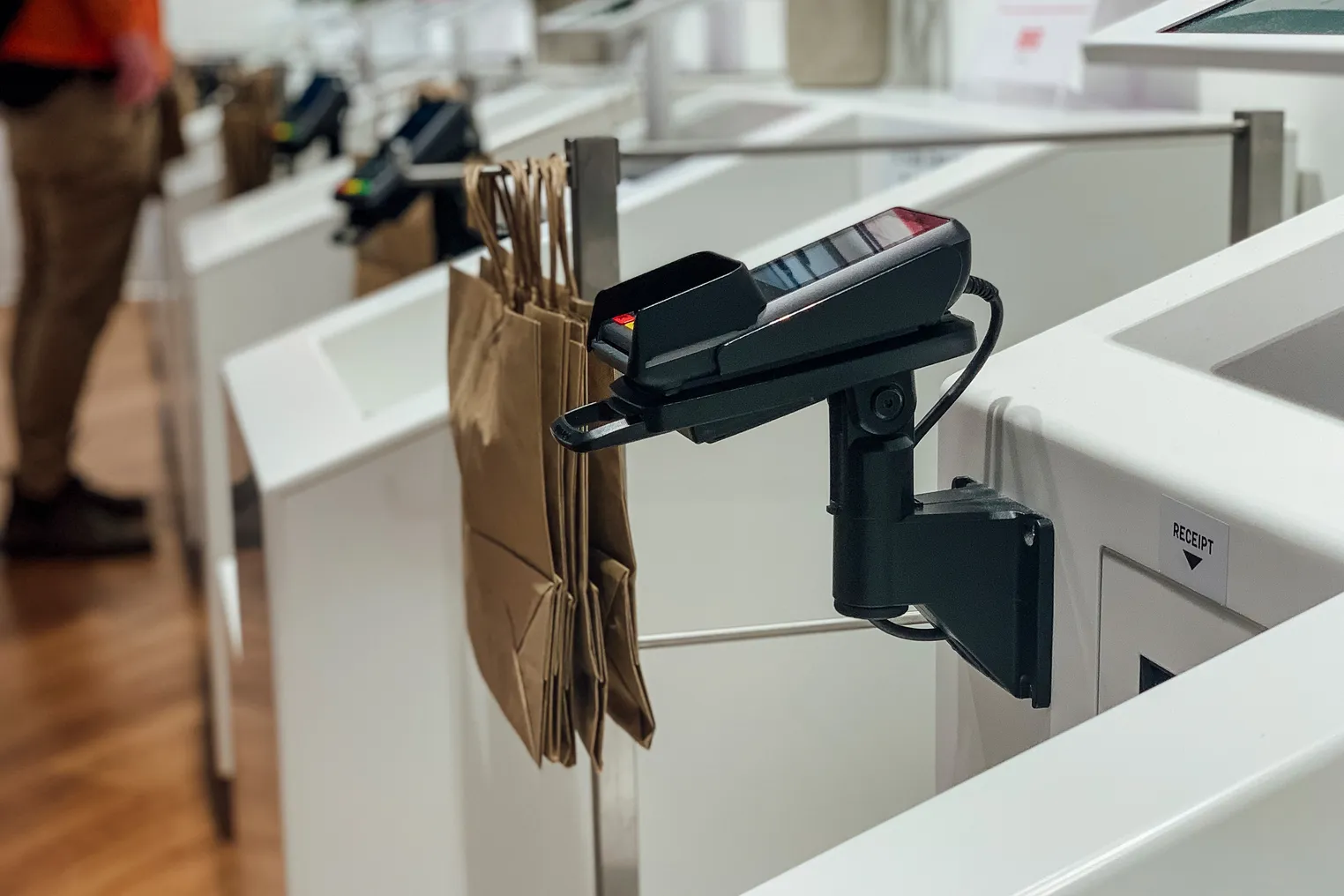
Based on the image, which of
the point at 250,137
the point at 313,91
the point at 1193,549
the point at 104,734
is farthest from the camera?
the point at 250,137

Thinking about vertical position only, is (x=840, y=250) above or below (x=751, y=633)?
above

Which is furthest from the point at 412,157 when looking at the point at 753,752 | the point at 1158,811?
the point at 1158,811

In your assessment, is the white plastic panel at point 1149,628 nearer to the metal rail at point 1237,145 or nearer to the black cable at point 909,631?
the black cable at point 909,631

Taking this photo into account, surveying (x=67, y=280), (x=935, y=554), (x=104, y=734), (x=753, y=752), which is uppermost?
(x=935, y=554)

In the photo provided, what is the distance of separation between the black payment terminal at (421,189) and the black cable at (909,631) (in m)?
0.97

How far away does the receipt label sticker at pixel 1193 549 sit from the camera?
1.81ft

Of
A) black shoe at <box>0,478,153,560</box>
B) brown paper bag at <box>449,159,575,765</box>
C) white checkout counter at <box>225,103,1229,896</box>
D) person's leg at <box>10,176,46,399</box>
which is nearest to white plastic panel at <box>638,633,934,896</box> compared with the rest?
white checkout counter at <box>225,103,1229,896</box>

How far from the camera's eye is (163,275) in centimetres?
385

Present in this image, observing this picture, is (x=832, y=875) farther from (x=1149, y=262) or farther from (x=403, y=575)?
(x=1149, y=262)

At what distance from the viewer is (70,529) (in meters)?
3.23

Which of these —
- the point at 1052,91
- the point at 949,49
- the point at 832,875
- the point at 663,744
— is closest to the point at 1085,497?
the point at 832,875

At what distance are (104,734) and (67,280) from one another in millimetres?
964

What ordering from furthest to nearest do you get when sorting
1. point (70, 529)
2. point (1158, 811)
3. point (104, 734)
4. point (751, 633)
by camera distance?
point (70, 529) → point (104, 734) → point (751, 633) → point (1158, 811)

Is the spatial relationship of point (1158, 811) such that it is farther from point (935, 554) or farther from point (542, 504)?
point (542, 504)
